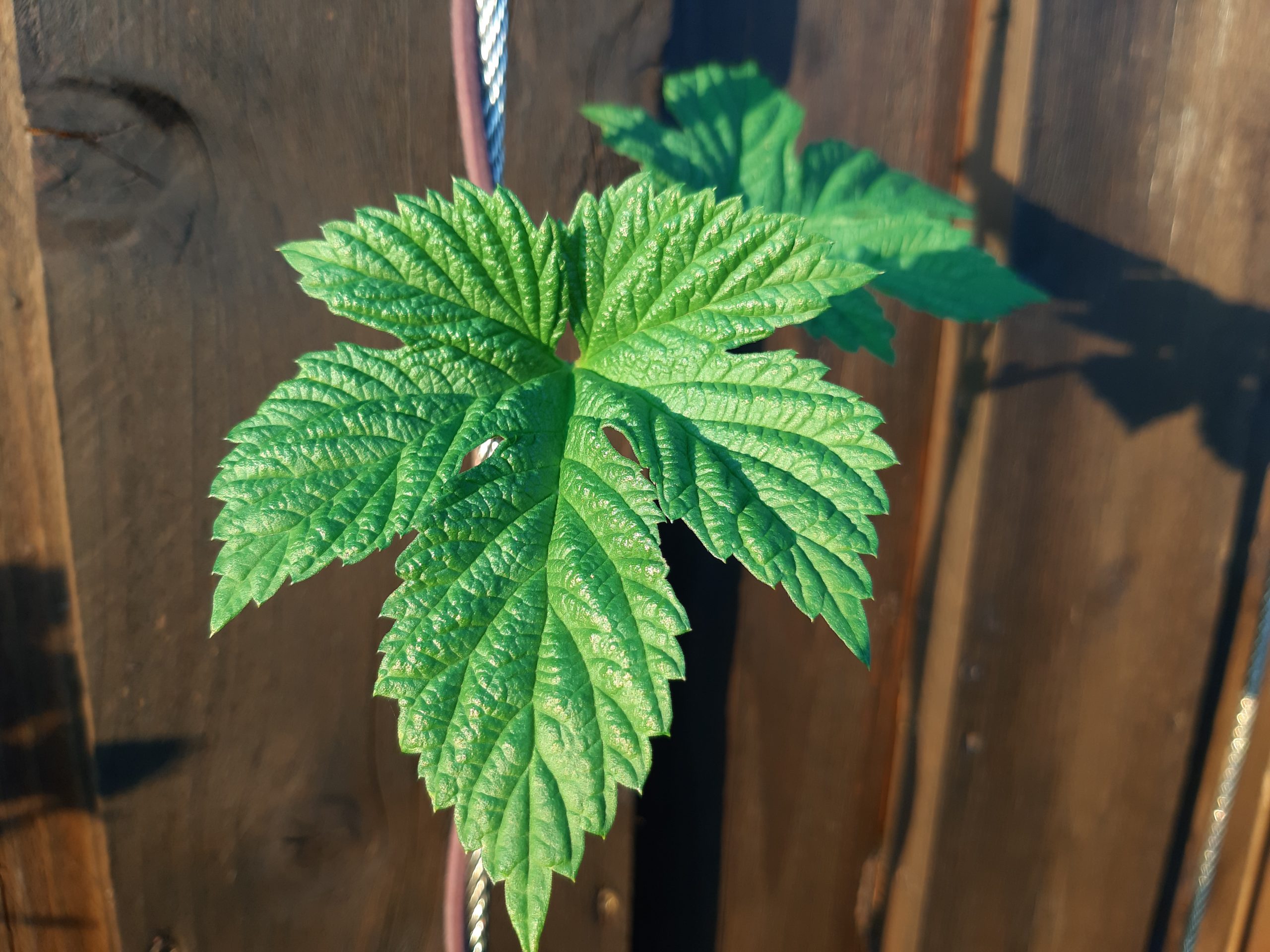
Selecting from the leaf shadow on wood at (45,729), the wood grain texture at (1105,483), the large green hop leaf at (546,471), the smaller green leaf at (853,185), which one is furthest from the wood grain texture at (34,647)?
the wood grain texture at (1105,483)

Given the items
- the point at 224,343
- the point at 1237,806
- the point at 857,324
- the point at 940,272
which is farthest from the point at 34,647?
the point at 1237,806

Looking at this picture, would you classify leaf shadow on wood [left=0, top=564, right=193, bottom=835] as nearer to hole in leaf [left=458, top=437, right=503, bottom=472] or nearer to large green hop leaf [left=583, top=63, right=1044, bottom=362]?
hole in leaf [left=458, top=437, right=503, bottom=472]

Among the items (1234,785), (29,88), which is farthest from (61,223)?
(1234,785)

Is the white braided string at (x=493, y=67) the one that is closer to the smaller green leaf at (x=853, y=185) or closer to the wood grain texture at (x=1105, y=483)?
the smaller green leaf at (x=853, y=185)

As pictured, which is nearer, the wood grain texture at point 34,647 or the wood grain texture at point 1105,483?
the wood grain texture at point 34,647

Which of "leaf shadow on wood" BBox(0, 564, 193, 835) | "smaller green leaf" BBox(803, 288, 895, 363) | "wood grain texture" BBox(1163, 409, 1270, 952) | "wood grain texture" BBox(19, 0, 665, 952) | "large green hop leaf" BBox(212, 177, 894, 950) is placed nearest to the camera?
"large green hop leaf" BBox(212, 177, 894, 950)

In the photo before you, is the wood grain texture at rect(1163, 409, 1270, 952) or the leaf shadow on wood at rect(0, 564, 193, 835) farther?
the wood grain texture at rect(1163, 409, 1270, 952)

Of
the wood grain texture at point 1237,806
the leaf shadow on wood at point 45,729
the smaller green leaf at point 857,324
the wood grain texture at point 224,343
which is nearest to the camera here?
the smaller green leaf at point 857,324

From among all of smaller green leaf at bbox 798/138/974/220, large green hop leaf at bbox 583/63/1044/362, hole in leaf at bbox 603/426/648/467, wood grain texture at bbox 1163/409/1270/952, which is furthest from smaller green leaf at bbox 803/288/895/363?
wood grain texture at bbox 1163/409/1270/952
